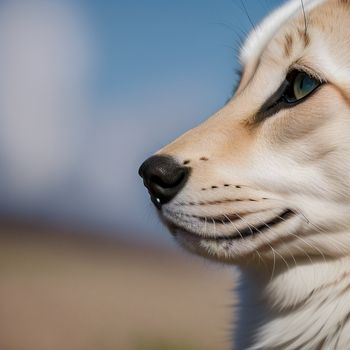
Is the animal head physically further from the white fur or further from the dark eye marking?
the white fur

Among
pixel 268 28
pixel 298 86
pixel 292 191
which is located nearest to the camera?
pixel 292 191

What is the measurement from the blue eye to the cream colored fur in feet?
0.11

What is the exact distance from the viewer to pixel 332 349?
358 centimetres

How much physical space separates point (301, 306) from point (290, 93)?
0.83m

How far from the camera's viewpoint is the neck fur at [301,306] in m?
3.55

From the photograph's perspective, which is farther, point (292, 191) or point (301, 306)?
point (301, 306)

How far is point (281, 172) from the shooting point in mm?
3541

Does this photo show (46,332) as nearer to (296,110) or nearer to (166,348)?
(166,348)


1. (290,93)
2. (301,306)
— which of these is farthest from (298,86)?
(301,306)

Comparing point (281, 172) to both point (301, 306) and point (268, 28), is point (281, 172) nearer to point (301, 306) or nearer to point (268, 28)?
point (301, 306)

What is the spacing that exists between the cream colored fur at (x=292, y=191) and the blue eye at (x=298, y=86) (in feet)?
0.11

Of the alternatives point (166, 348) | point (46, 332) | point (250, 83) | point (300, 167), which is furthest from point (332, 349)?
point (46, 332)

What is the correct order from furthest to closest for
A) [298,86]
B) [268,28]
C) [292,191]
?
1. [268,28]
2. [298,86]
3. [292,191]

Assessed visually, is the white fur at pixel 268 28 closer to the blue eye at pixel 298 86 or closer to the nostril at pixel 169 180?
the blue eye at pixel 298 86
